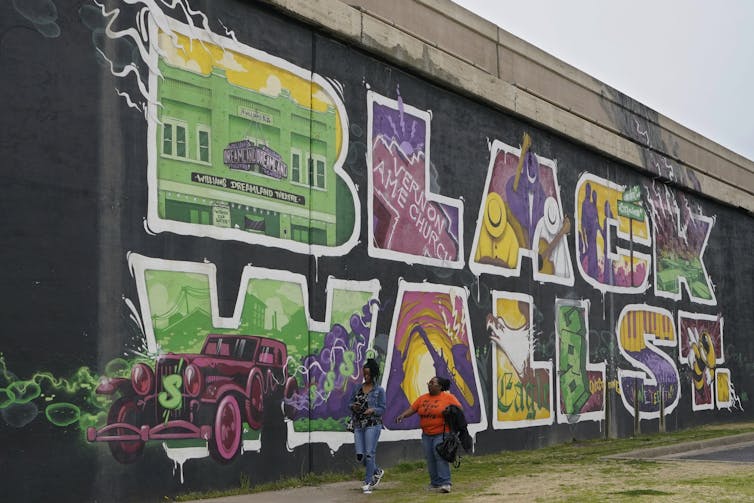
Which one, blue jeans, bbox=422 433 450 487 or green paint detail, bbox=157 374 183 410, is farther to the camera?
blue jeans, bbox=422 433 450 487

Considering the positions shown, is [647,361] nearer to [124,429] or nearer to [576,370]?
[576,370]

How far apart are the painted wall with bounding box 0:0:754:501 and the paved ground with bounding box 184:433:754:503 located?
0.53 meters

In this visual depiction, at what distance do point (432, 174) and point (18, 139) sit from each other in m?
8.49

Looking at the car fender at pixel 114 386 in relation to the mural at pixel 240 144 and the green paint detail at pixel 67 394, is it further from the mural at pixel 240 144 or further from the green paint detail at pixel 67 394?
the mural at pixel 240 144

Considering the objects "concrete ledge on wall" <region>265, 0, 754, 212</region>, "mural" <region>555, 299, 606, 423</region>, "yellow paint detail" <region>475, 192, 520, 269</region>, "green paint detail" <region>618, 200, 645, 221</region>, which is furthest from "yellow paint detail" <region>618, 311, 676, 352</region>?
"yellow paint detail" <region>475, 192, 520, 269</region>

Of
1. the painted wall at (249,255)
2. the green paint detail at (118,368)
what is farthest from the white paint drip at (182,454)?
the green paint detail at (118,368)

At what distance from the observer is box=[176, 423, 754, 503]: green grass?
1230 centimetres

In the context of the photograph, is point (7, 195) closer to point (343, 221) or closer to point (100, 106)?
point (100, 106)

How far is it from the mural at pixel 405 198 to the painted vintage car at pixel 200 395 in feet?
11.0

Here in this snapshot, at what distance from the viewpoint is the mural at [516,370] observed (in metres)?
18.9

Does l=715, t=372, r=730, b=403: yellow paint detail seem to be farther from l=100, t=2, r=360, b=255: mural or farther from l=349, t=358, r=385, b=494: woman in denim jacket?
l=349, t=358, r=385, b=494: woman in denim jacket

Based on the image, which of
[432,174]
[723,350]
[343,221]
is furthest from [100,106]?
[723,350]

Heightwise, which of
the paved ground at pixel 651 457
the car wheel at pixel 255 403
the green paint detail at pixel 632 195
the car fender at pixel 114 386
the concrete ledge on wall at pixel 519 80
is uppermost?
the concrete ledge on wall at pixel 519 80

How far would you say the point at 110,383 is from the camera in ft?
37.7
